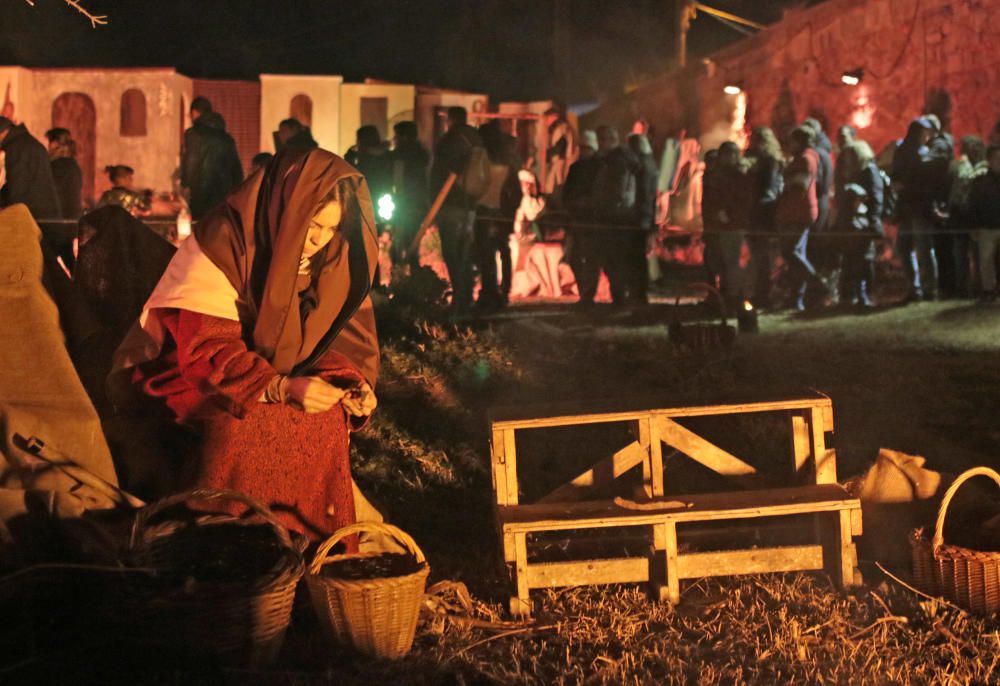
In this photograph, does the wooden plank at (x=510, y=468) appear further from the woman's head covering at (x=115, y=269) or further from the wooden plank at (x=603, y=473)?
the woman's head covering at (x=115, y=269)

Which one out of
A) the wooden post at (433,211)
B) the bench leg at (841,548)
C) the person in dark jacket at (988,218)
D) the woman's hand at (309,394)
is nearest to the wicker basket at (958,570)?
the bench leg at (841,548)

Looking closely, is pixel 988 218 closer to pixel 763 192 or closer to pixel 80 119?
pixel 763 192

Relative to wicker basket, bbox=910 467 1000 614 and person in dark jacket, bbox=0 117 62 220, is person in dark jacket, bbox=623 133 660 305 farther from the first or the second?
wicker basket, bbox=910 467 1000 614

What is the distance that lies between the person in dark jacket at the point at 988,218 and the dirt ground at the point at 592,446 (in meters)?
0.73

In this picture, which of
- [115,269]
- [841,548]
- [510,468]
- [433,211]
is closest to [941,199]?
[433,211]

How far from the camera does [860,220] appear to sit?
41.2 ft

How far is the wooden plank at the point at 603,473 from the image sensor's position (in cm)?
499

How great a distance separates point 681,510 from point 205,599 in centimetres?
187

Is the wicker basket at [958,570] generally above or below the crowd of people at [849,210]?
below

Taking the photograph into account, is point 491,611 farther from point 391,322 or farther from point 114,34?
point 114,34

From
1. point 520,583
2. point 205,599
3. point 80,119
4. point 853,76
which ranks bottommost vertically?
point 520,583

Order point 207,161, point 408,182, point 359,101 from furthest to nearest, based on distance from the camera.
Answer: point 359,101 → point 408,182 → point 207,161

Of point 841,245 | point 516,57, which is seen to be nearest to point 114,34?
point 516,57

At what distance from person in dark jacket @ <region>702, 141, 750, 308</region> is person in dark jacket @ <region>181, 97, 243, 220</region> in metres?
4.97
